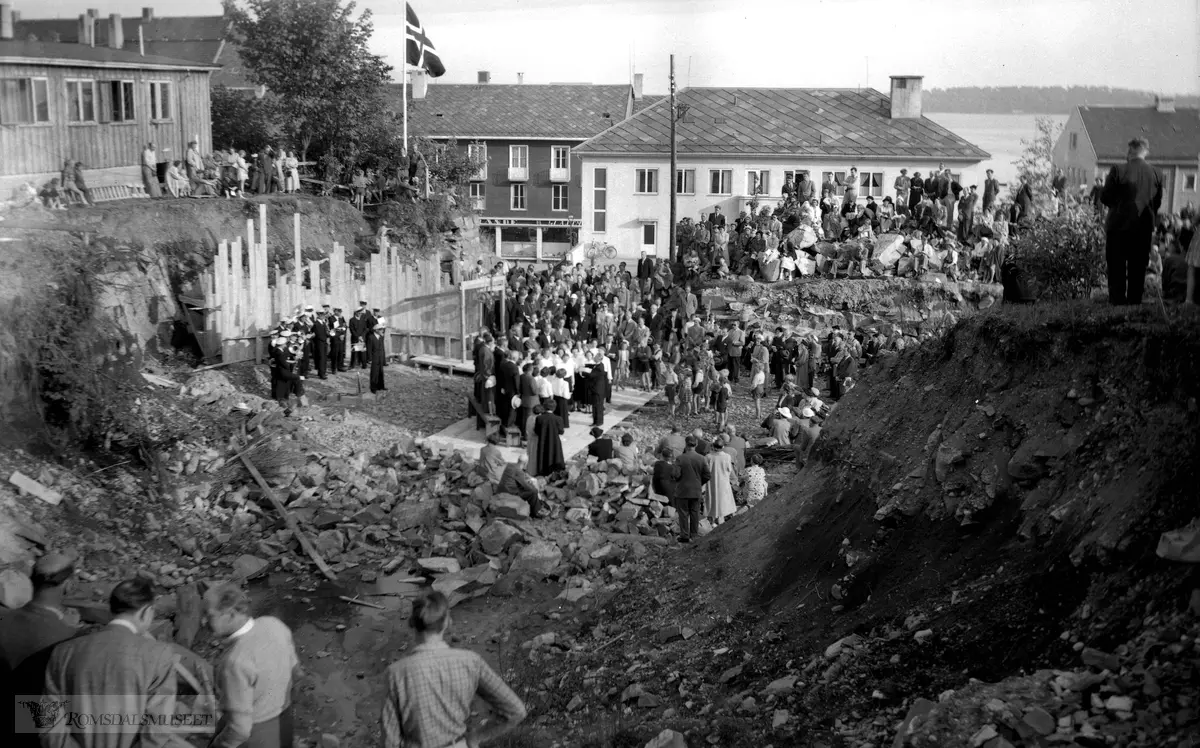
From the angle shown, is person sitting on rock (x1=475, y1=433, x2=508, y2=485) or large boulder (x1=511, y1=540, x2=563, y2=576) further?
person sitting on rock (x1=475, y1=433, x2=508, y2=485)

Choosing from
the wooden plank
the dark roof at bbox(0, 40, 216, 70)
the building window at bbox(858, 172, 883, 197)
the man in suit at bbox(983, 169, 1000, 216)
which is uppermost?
the dark roof at bbox(0, 40, 216, 70)

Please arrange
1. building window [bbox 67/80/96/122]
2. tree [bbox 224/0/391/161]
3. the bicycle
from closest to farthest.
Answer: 1. building window [bbox 67/80/96/122]
2. tree [bbox 224/0/391/161]
3. the bicycle

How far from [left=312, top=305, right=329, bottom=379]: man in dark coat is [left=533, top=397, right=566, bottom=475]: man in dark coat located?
6.75 metres

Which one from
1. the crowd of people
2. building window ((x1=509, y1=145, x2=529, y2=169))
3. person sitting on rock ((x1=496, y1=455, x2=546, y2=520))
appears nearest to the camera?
the crowd of people

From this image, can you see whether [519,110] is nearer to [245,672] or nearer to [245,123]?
[245,123]

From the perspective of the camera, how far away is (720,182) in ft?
131

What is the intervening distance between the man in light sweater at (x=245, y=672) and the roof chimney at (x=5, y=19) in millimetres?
21823

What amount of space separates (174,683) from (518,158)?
50933mm

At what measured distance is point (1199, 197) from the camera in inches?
446

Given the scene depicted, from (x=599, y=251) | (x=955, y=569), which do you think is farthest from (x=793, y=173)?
(x=955, y=569)

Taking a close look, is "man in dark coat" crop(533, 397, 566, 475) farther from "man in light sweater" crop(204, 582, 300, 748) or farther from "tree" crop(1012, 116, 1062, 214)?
"man in light sweater" crop(204, 582, 300, 748)

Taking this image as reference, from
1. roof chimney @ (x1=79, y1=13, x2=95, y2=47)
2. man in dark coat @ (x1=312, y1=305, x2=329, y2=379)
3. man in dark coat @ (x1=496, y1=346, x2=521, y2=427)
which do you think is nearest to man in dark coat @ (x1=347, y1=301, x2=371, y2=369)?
man in dark coat @ (x1=312, y1=305, x2=329, y2=379)

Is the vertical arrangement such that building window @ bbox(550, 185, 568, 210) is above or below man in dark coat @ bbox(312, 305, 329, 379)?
above

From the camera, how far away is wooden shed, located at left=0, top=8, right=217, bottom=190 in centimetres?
2255
